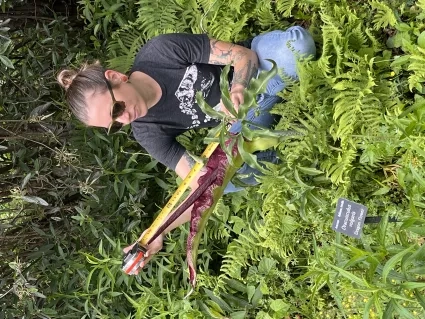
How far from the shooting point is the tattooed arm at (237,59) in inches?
74.4

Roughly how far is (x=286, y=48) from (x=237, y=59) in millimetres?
224

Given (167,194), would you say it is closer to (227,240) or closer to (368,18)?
(227,240)

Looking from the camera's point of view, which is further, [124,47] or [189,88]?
Answer: [124,47]

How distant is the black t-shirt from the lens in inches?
80.4

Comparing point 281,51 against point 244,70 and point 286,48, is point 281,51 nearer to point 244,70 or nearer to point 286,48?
point 286,48

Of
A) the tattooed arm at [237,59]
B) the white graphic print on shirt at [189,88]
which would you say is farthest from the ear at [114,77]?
the tattooed arm at [237,59]

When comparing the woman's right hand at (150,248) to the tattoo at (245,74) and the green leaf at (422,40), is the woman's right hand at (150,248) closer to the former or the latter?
the tattoo at (245,74)

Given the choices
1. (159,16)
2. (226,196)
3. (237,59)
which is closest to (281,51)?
(237,59)

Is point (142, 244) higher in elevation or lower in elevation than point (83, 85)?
lower

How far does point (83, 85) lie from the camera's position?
1.88 metres

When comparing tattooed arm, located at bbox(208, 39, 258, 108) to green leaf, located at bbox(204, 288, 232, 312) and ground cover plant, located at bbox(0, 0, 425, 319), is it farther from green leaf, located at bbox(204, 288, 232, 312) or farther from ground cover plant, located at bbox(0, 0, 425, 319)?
green leaf, located at bbox(204, 288, 232, 312)

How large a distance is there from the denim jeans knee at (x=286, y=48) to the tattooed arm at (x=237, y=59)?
56 millimetres

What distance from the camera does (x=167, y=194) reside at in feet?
9.77

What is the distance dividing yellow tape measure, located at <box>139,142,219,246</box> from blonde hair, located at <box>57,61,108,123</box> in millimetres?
471
